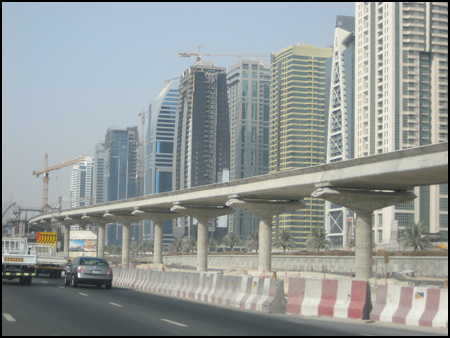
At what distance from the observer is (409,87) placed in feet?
561

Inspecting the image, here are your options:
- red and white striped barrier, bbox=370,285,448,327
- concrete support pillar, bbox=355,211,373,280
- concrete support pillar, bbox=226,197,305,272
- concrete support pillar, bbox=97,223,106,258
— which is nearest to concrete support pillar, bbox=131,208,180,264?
concrete support pillar, bbox=226,197,305,272

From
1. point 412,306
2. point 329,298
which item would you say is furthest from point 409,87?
point 412,306

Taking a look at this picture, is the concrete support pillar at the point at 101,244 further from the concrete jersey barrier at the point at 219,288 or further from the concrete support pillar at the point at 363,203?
the concrete jersey barrier at the point at 219,288

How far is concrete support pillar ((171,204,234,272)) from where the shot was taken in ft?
230

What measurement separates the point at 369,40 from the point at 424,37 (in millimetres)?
13593

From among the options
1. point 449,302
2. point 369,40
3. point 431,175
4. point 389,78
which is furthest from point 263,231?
point 369,40

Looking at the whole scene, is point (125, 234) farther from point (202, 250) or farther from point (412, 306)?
point (412, 306)

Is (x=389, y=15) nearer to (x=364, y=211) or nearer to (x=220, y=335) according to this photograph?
(x=364, y=211)

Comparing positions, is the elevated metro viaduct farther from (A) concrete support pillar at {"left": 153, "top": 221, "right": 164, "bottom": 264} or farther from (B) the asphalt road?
(B) the asphalt road

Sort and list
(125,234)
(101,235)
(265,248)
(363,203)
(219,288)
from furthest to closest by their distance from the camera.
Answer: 1. (101,235)
2. (125,234)
3. (265,248)
4. (363,203)
5. (219,288)

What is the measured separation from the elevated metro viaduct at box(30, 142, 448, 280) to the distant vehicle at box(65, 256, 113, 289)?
491 inches

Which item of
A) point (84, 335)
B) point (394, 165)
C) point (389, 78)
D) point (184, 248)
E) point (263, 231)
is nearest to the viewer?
point (84, 335)

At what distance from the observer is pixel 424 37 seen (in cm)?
17400

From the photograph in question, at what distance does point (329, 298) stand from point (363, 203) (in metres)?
27.2
